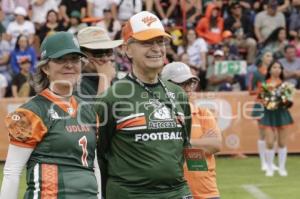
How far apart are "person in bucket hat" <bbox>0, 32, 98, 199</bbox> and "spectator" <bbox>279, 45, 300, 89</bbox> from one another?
13.4 metres

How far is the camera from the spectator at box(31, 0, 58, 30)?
2017 centimetres

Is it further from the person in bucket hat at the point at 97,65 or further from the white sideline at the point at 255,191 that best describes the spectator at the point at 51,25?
the person in bucket hat at the point at 97,65

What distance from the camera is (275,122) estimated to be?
1484cm

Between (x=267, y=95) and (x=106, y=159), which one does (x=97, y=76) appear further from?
(x=267, y=95)

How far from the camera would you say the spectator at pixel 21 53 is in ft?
59.2

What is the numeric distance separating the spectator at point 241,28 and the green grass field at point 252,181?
426 cm

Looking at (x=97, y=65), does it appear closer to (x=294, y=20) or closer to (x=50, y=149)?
(x=50, y=149)

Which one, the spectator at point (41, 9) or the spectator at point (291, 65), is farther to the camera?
the spectator at point (41, 9)

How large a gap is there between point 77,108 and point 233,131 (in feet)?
37.5

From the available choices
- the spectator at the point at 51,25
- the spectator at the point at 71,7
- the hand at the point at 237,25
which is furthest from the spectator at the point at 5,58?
the hand at the point at 237,25

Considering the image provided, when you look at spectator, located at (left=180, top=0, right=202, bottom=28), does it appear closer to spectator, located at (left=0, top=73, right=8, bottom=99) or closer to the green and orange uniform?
spectator, located at (left=0, top=73, right=8, bottom=99)

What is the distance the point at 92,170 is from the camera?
16.9 feet

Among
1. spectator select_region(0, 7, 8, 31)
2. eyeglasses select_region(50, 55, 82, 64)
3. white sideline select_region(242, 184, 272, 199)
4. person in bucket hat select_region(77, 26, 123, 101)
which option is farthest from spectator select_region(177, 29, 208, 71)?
eyeglasses select_region(50, 55, 82, 64)

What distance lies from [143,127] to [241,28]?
15888 millimetres
